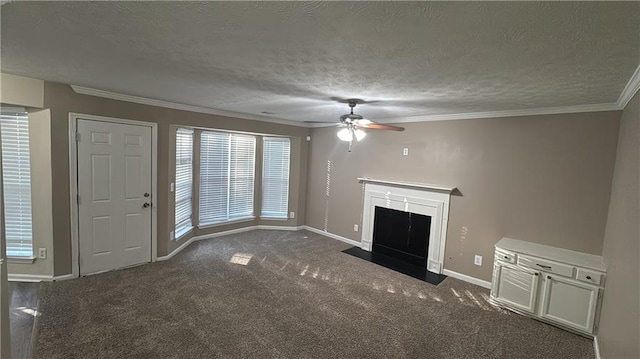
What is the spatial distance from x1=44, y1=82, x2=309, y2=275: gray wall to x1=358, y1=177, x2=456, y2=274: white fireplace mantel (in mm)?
2410

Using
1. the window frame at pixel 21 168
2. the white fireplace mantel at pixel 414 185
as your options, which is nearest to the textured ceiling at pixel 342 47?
the window frame at pixel 21 168

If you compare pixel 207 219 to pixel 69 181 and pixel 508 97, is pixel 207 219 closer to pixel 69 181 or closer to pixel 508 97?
pixel 69 181

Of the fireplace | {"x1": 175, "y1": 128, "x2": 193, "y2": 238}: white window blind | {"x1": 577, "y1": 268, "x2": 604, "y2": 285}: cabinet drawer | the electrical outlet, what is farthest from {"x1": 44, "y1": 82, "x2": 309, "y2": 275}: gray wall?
{"x1": 577, "y1": 268, "x2": 604, "y2": 285}: cabinet drawer

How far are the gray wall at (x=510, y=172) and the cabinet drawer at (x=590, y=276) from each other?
0.56 meters

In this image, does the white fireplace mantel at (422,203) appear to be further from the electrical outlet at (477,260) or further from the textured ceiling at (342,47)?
the textured ceiling at (342,47)

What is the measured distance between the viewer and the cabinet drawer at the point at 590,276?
2729 mm

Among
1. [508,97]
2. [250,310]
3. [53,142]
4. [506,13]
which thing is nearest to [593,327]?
[508,97]

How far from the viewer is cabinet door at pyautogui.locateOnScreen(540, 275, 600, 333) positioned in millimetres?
2789

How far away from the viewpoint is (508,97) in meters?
2.88

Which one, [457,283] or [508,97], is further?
[457,283]

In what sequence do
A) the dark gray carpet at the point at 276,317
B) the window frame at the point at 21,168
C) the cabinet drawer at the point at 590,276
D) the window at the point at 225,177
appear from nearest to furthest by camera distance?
1. the dark gray carpet at the point at 276,317
2. the cabinet drawer at the point at 590,276
3. the window frame at the point at 21,168
4. the window at the point at 225,177

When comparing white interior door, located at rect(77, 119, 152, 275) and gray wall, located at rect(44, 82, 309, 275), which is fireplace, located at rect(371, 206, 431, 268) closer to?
gray wall, located at rect(44, 82, 309, 275)

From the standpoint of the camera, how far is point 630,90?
235 centimetres

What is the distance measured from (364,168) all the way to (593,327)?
3490mm
